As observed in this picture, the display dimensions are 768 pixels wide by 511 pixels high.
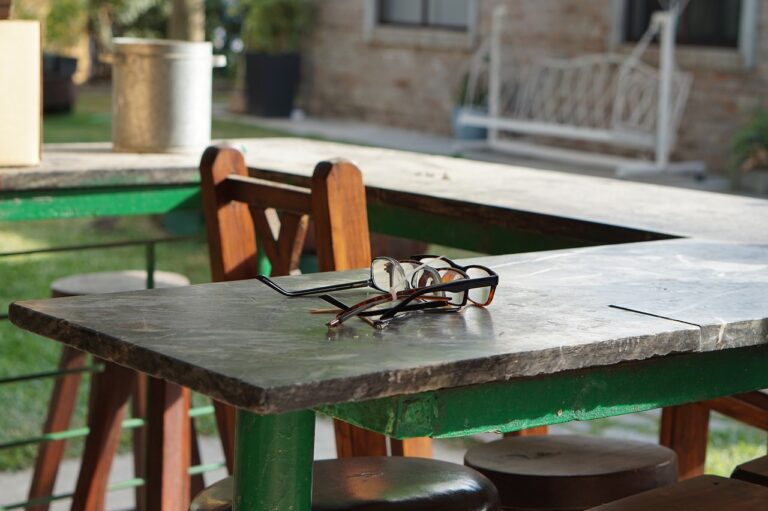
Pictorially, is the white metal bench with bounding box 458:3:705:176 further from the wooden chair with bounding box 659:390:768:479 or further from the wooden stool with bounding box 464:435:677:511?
the wooden stool with bounding box 464:435:677:511

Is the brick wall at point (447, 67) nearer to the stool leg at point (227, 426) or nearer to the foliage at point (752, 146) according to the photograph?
the foliage at point (752, 146)

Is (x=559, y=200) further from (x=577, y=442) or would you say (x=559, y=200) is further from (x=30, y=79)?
(x=30, y=79)

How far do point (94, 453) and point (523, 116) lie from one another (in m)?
8.80

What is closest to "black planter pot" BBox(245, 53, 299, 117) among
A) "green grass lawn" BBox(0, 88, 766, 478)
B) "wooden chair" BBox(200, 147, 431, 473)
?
"green grass lawn" BBox(0, 88, 766, 478)

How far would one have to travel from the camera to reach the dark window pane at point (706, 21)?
9562 millimetres

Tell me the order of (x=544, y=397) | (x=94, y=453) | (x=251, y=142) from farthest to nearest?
(x=251, y=142)
(x=94, y=453)
(x=544, y=397)

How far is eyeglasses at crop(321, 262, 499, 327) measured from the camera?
5.06ft

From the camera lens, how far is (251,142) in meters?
3.72

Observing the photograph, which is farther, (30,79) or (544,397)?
(30,79)

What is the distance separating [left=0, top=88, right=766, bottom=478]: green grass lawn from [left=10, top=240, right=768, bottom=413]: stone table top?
2.60m

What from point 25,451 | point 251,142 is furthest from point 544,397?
point 25,451

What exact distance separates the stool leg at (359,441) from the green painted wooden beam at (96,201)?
0.96 m

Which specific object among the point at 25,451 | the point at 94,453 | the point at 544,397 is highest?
the point at 544,397

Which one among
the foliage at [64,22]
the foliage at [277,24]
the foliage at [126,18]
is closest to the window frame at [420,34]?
the foliage at [277,24]
